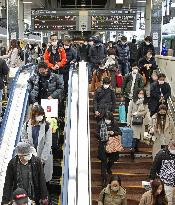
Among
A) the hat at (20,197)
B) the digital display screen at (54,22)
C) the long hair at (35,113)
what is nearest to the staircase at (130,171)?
the long hair at (35,113)

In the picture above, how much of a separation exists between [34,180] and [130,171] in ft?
11.3

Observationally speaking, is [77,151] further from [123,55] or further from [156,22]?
[156,22]

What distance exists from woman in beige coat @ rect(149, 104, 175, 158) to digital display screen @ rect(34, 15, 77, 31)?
10.4 metres

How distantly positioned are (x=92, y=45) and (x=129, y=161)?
519 centimetres

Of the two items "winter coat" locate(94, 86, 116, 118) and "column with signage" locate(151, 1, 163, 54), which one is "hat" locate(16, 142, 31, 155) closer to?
"winter coat" locate(94, 86, 116, 118)

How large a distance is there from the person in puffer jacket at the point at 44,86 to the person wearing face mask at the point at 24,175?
11.3 ft

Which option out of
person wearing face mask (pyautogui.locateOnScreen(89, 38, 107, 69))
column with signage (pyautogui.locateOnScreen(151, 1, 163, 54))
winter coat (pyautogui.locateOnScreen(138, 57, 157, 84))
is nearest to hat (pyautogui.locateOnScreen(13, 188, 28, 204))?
winter coat (pyautogui.locateOnScreen(138, 57, 157, 84))

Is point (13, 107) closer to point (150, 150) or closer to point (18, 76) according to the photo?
point (18, 76)

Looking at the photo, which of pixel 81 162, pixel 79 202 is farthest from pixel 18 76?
pixel 79 202

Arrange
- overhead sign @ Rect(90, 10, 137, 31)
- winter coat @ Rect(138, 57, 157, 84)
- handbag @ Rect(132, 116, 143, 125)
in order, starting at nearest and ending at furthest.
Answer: handbag @ Rect(132, 116, 143, 125) < winter coat @ Rect(138, 57, 157, 84) < overhead sign @ Rect(90, 10, 137, 31)

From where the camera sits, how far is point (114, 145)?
805 centimetres

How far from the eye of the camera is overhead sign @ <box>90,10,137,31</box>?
18.0 meters

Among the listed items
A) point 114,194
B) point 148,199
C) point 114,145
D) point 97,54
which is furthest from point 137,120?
point 97,54

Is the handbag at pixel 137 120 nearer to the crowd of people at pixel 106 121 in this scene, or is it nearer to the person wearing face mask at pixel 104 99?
the crowd of people at pixel 106 121
